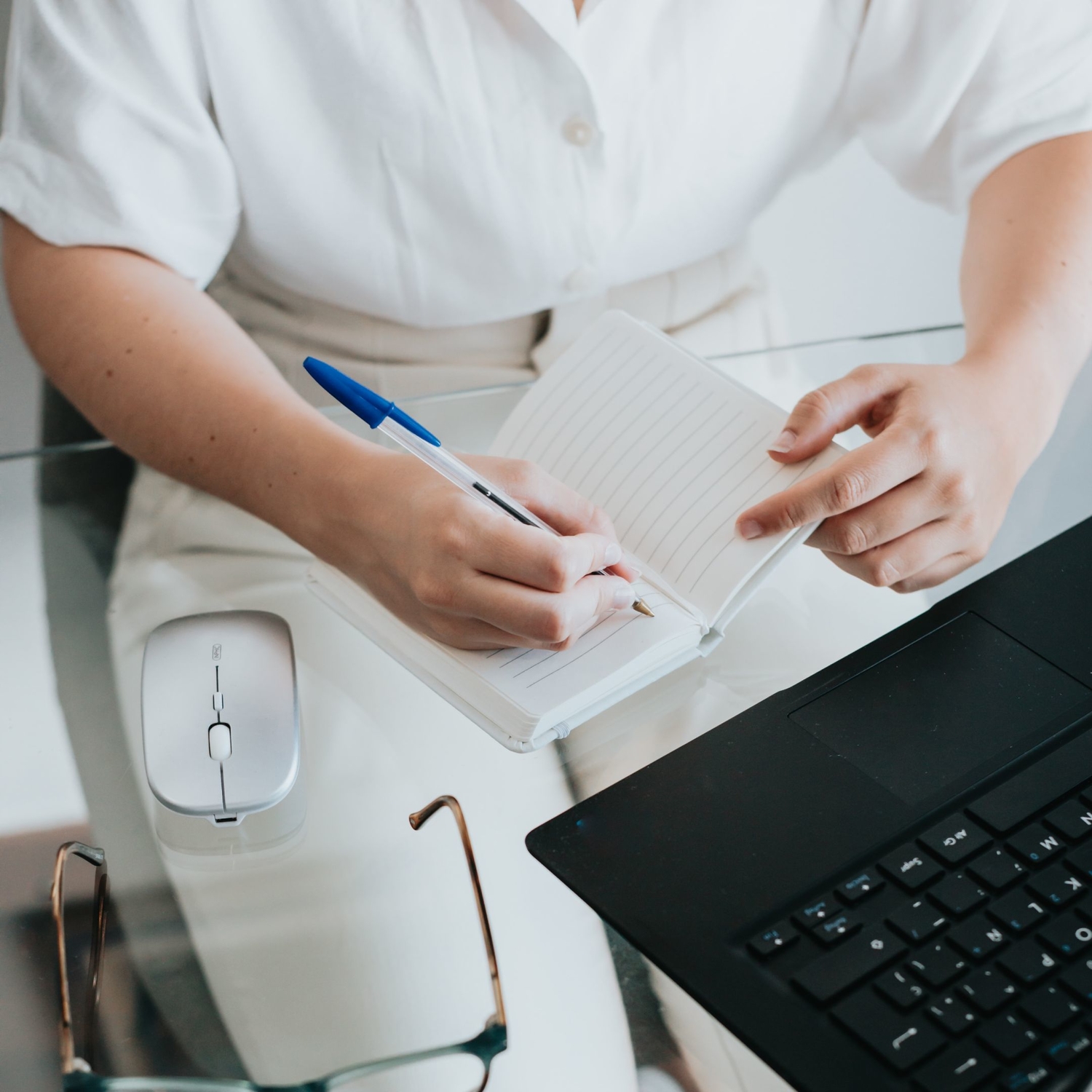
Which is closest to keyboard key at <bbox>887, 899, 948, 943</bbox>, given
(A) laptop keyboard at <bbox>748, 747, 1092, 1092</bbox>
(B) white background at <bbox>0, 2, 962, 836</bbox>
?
(A) laptop keyboard at <bbox>748, 747, 1092, 1092</bbox>

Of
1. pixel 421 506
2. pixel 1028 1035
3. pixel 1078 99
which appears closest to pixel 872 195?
pixel 1078 99


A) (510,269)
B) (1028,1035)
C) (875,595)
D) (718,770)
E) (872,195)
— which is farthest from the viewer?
(872,195)

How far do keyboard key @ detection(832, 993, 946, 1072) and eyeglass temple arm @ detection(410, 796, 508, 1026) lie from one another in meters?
0.12

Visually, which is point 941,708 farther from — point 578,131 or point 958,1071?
point 578,131

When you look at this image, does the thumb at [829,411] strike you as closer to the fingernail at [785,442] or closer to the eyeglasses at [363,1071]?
the fingernail at [785,442]

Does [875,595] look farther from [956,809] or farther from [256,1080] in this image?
[256,1080]

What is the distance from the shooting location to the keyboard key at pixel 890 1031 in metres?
0.36

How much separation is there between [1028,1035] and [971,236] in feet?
1.88

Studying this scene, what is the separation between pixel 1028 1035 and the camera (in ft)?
1.19

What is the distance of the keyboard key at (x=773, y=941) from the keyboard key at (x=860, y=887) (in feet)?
0.08

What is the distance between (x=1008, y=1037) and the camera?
361 millimetres

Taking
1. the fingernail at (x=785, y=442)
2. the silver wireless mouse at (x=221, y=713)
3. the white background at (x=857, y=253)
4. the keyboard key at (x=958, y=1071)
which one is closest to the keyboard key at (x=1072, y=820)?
the keyboard key at (x=958, y=1071)

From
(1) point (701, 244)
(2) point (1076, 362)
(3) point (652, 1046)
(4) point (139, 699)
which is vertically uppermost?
(1) point (701, 244)

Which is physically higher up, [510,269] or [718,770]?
[510,269]
